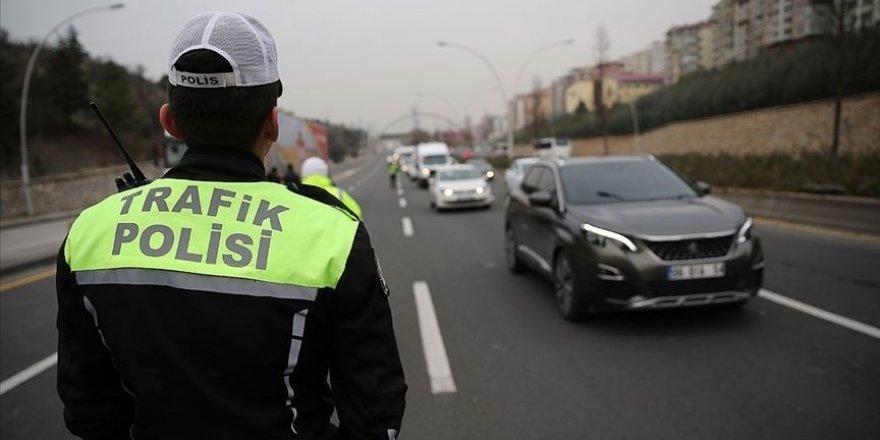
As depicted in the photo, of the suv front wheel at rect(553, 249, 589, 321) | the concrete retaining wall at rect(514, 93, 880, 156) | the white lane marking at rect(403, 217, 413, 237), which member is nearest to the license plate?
the suv front wheel at rect(553, 249, 589, 321)

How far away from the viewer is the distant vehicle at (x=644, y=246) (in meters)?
5.18

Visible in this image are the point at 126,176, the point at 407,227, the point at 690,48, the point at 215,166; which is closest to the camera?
the point at 215,166

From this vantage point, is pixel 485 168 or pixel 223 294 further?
pixel 485 168

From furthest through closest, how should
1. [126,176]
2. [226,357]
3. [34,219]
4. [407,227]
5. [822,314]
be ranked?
1. [34,219]
2. [407,227]
3. [822,314]
4. [126,176]
5. [226,357]

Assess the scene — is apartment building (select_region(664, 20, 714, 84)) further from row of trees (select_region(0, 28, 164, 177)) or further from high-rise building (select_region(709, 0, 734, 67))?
row of trees (select_region(0, 28, 164, 177))

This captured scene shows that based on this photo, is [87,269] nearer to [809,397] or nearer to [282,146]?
[809,397]

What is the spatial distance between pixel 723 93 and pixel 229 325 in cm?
3796

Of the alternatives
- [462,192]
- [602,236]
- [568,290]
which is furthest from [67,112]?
[602,236]

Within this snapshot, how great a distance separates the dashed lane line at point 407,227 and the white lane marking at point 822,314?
8.35 meters

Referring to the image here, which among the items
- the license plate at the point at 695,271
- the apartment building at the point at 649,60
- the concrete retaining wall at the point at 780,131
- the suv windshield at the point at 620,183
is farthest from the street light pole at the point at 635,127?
the apartment building at the point at 649,60

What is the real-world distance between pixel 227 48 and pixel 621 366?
4015 mm

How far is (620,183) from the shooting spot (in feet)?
22.1

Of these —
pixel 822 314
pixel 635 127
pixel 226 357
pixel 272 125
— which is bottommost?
pixel 822 314

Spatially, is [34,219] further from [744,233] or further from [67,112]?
[67,112]
